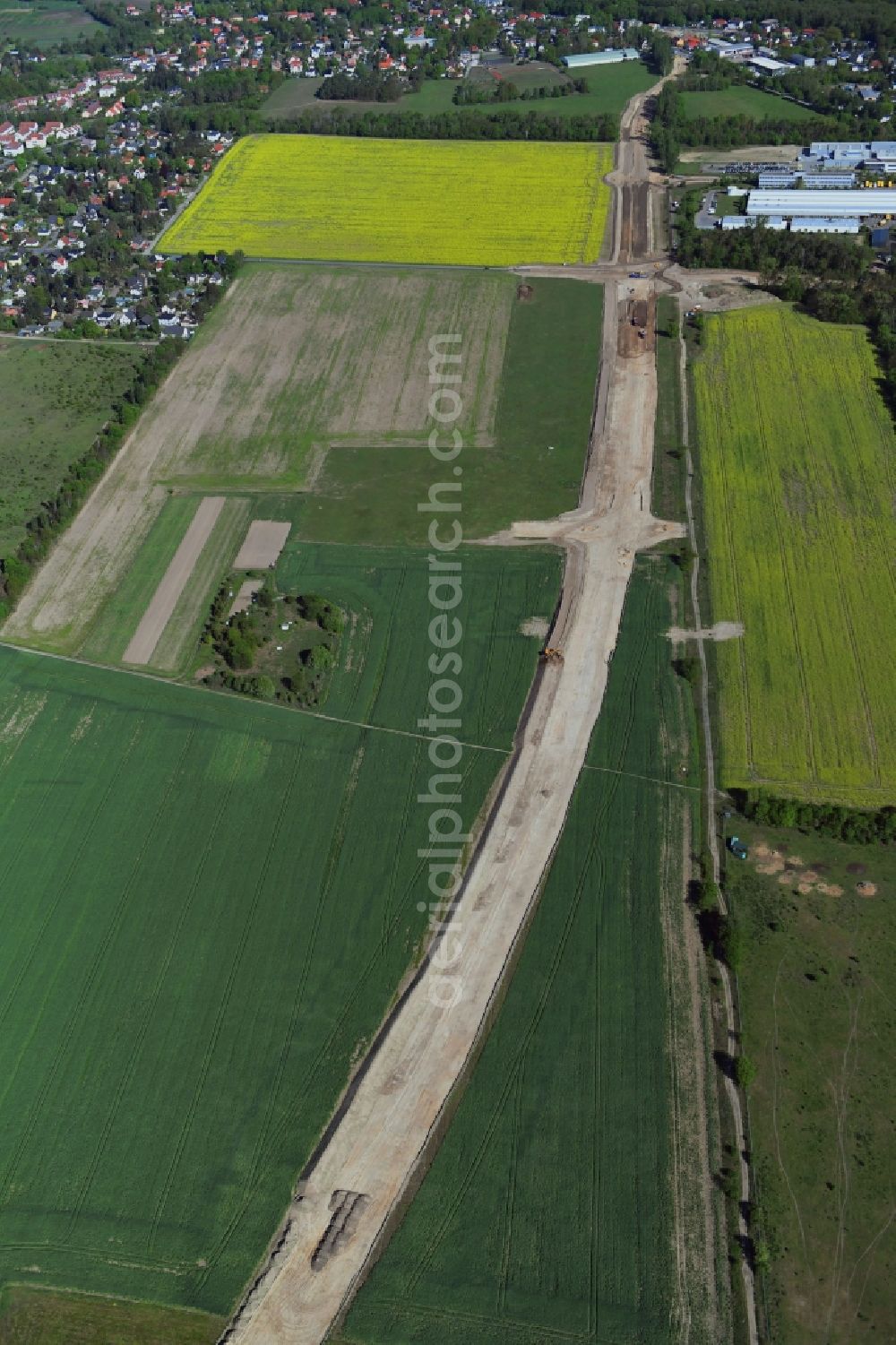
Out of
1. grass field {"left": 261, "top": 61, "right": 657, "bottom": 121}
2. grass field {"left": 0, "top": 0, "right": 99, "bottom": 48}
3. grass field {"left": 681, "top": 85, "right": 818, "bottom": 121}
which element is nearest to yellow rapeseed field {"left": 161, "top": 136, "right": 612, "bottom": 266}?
grass field {"left": 261, "top": 61, "right": 657, "bottom": 121}

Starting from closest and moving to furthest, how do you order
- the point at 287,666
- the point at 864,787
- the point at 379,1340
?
the point at 379,1340 < the point at 864,787 < the point at 287,666

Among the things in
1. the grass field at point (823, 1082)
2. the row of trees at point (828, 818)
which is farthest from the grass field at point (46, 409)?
the grass field at point (823, 1082)

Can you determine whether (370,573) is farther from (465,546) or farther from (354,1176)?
(354,1176)


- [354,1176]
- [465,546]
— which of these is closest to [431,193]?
[465,546]

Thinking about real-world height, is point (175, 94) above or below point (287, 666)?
above

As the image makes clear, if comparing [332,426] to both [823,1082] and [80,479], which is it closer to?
[80,479]

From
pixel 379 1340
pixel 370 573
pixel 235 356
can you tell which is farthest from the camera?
pixel 235 356

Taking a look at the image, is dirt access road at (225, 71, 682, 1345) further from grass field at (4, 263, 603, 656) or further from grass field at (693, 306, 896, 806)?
grass field at (693, 306, 896, 806)

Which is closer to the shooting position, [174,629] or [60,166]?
[174,629]
